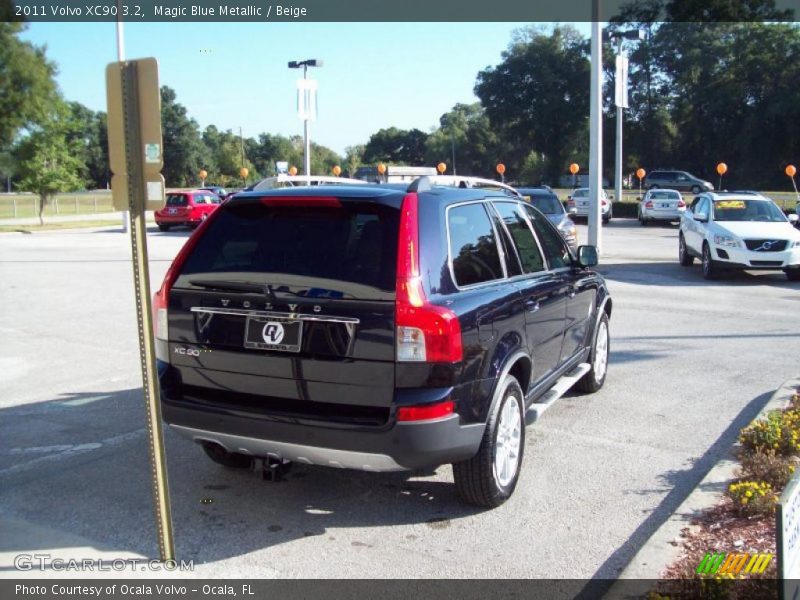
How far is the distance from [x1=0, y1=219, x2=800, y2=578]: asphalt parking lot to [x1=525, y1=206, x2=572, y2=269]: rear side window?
129 centimetres

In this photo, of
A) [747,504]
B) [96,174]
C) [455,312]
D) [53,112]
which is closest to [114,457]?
[455,312]

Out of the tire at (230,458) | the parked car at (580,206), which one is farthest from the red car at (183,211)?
the tire at (230,458)

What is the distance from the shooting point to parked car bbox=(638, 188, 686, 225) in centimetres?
3288

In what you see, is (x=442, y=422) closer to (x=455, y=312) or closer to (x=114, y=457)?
(x=455, y=312)

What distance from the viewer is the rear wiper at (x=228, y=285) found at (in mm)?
4418

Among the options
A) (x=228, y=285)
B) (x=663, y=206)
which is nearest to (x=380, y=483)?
(x=228, y=285)

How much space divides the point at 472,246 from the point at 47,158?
38122 millimetres

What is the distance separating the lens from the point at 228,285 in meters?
4.51

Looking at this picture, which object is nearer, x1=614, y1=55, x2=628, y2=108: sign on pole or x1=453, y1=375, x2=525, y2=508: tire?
x1=453, y1=375, x2=525, y2=508: tire

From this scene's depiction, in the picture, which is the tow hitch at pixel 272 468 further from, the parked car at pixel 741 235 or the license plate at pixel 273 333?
the parked car at pixel 741 235

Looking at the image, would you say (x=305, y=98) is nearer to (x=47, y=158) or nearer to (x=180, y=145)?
(x=47, y=158)

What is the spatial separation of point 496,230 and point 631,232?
25.9 m
